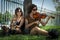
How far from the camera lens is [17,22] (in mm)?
3742

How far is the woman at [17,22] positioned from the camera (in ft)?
12.2

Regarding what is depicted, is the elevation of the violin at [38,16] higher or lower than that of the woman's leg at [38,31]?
higher

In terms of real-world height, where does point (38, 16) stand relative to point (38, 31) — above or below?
above

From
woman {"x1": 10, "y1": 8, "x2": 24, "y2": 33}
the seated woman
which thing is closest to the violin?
the seated woman

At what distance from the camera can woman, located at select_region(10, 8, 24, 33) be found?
12.2 ft

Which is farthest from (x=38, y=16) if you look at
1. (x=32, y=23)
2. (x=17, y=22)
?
(x=17, y=22)

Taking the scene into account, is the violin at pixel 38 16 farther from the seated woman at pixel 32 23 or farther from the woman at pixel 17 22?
the woman at pixel 17 22

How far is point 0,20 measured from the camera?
371 cm

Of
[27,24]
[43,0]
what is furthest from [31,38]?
[43,0]

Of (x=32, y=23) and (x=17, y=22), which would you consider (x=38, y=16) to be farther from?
(x=17, y=22)

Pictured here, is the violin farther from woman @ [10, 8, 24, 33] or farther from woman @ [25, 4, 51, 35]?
woman @ [10, 8, 24, 33]

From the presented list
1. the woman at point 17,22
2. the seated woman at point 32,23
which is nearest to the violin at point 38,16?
the seated woman at point 32,23

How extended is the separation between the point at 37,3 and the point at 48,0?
113mm

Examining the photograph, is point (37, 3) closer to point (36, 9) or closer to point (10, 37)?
point (36, 9)
